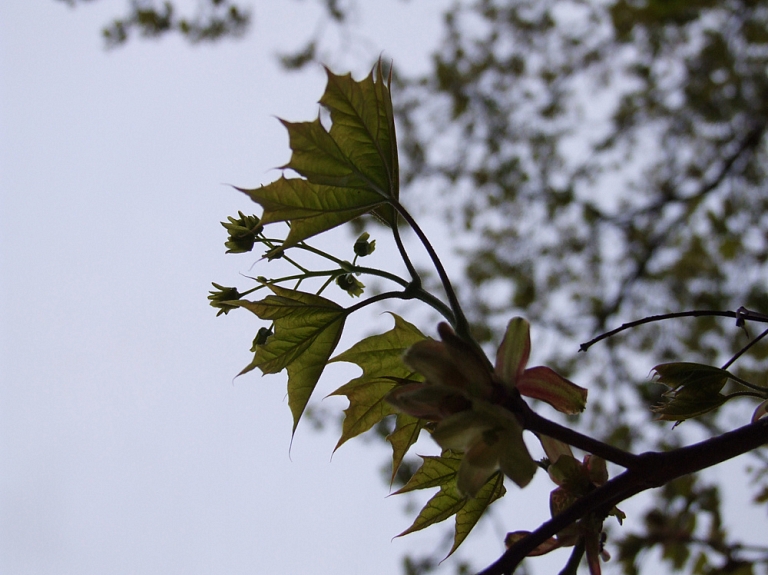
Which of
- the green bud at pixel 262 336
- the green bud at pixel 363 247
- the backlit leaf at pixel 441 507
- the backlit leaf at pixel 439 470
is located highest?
the green bud at pixel 363 247

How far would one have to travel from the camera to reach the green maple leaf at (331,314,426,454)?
0.75 meters

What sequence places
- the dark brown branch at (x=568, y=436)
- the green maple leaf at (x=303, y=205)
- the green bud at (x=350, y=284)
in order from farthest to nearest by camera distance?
the green bud at (x=350, y=284)
the green maple leaf at (x=303, y=205)
the dark brown branch at (x=568, y=436)

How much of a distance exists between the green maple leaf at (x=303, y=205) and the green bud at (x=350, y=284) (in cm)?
9

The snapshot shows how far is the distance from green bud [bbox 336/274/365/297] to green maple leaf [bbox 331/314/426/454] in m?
0.09

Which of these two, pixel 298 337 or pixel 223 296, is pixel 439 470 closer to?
pixel 298 337

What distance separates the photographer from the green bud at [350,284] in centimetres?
82

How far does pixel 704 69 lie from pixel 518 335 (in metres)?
4.24

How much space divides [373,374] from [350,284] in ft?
0.42

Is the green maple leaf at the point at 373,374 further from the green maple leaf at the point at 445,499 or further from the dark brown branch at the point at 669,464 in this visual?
the dark brown branch at the point at 669,464

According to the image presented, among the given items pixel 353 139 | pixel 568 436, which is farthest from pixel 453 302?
pixel 353 139

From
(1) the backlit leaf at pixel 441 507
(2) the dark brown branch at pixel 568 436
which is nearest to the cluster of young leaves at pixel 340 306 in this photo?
(1) the backlit leaf at pixel 441 507

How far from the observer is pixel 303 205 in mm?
727

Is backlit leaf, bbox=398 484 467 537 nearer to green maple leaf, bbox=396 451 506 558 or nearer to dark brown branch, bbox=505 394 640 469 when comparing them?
green maple leaf, bbox=396 451 506 558

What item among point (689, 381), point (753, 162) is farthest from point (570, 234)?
point (689, 381)
